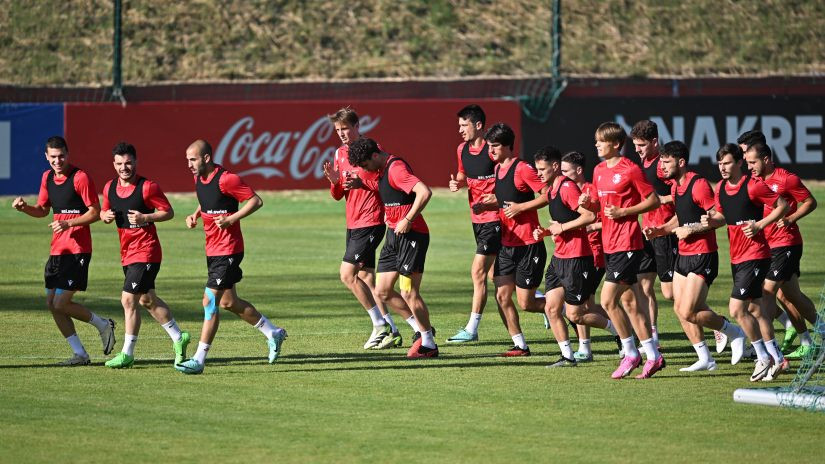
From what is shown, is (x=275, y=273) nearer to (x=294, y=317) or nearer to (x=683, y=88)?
(x=294, y=317)

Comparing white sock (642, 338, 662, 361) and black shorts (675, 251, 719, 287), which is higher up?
black shorts (675, 251, 719, 287)

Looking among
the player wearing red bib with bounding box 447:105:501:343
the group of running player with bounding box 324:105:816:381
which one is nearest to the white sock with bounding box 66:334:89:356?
the group of running player with bounding box 324:105:816:381

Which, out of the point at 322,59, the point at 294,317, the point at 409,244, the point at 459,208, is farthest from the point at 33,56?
the point at 409,244

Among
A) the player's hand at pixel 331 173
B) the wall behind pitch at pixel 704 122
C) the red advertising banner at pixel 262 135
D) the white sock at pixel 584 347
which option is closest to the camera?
the white sock at pixel 584 347

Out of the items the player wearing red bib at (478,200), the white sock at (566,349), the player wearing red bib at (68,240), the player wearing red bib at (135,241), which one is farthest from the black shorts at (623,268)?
the player wearing red bib at (68,240)

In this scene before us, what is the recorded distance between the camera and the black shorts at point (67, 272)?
12.9 m

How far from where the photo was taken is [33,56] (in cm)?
4241

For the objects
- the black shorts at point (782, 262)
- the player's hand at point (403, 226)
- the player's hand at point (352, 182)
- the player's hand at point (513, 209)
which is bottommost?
the black shorts at point (782, 262)

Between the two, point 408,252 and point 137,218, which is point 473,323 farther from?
point 137,218

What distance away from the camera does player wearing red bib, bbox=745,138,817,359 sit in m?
12.7

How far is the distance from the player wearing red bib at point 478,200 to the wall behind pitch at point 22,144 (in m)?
17.6

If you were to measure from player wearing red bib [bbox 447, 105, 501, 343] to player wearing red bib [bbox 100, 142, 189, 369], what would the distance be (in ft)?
11.1

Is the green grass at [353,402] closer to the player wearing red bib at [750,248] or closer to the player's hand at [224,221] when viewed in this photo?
the player wearing red bib at [750,248]

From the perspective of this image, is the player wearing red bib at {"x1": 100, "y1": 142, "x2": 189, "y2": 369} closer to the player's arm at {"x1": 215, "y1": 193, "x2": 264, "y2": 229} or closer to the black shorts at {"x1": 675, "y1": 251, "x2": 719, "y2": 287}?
the player's arm at {"x1": 215, "y1": 193, "x2": 264, "y2": 229}
